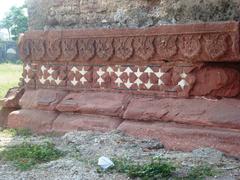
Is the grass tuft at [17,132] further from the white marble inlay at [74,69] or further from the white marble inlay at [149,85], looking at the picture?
the white marble inlay at [149,85]

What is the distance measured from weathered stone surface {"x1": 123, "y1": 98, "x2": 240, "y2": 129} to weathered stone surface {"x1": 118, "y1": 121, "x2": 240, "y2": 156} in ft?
0.18

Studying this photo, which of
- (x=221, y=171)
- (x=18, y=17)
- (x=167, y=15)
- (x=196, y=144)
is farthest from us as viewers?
(x=18, y=17)

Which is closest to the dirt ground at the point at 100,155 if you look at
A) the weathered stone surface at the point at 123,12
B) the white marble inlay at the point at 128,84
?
the white marble inlay at the point at 128,84

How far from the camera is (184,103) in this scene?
13.7 feet

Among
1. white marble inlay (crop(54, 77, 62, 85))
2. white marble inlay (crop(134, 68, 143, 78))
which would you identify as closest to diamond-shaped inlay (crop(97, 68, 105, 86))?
white marble inlay (crop(134, 68, 143, 78))

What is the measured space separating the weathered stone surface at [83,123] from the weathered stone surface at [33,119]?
115 mm

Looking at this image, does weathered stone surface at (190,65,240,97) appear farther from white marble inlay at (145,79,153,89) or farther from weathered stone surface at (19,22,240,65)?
white marble inlay at (145,79,153,89)

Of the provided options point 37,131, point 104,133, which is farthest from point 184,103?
point 37,131

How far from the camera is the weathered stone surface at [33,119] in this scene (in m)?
5.03

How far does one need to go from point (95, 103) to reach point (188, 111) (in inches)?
42.3

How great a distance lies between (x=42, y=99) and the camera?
516 cm

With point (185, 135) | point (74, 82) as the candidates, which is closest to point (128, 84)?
point (74, 82)

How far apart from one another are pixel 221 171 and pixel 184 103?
98cm

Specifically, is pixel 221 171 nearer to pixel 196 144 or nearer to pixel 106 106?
pixel 196 144
